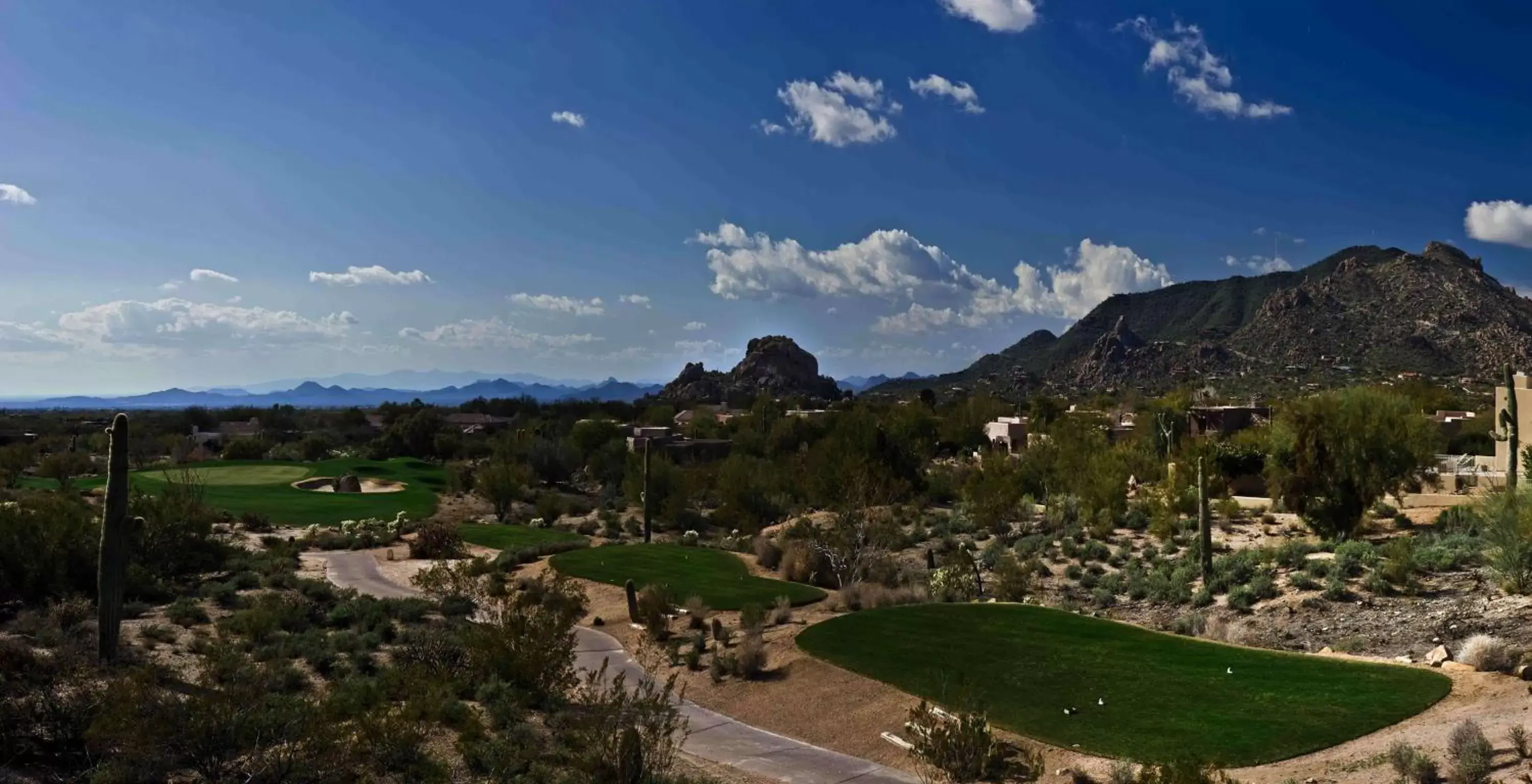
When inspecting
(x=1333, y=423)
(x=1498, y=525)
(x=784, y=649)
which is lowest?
(x=784, y=649)

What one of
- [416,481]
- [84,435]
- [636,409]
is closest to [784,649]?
[416,481]

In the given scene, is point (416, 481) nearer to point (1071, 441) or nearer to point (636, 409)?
point (1071, 441)

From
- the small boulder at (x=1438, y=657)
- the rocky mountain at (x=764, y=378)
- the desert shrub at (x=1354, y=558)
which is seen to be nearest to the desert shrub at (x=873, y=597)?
the small boulder at (x=1438, y=657)

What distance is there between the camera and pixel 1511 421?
31.3 meters

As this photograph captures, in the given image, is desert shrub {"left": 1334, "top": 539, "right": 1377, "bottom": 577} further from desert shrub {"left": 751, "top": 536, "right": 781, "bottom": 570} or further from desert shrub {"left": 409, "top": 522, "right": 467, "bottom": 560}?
desert shrub {"left": 409, "top": 522, "right": 467, "bottom": 560}

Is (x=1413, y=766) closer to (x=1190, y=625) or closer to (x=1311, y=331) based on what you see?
(x=1190, y=625)

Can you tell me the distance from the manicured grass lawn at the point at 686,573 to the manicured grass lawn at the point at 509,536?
3376 millimetres

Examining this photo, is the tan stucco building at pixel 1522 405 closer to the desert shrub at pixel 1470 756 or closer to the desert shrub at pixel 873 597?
the desert shrub at pixel 873 597

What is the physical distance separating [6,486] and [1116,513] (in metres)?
41.7

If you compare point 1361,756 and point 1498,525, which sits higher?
point 1498,525

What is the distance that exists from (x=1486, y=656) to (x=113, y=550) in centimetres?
2080

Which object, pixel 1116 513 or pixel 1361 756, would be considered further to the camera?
pixel 1116 513

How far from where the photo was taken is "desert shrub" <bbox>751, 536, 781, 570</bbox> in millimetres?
29011

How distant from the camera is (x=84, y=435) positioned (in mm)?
74188
